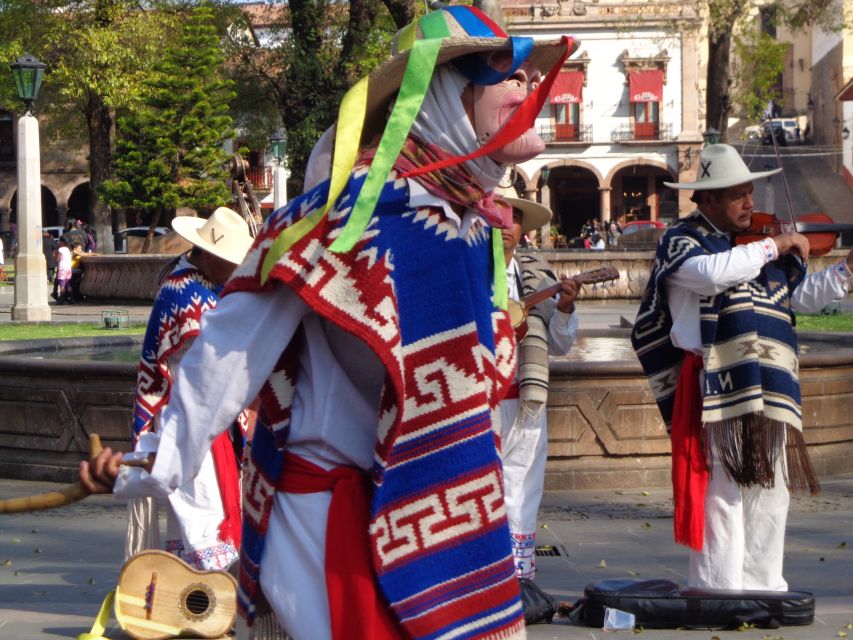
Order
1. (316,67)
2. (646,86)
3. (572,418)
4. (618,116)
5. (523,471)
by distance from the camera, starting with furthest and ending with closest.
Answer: (618,116), (646,86), (316,67), (572,418), (523,471)

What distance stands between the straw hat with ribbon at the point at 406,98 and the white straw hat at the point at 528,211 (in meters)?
3.31

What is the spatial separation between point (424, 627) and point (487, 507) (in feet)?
0.85

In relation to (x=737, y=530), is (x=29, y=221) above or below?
above

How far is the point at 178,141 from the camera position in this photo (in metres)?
50.7

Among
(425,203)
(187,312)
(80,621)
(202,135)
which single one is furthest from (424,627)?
(202,135)

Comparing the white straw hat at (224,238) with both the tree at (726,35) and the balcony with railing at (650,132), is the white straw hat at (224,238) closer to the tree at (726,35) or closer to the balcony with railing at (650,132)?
the tree at (726,35)

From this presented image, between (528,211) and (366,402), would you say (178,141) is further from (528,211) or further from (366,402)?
(366,402)

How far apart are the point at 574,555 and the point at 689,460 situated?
2004 millimetres

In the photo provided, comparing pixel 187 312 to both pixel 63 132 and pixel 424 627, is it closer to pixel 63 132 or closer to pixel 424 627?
pixel 424 627

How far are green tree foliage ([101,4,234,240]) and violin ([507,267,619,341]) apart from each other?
41.2 meters

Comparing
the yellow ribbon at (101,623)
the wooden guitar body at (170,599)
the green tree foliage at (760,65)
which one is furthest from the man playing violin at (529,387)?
the green tree foliage at (760,65)

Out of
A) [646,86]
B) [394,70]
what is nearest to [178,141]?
[646,86]

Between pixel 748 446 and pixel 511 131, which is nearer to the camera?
pixel 511 131

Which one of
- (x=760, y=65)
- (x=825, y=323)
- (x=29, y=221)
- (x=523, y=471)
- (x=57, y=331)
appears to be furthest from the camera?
(x=760, y=65)
